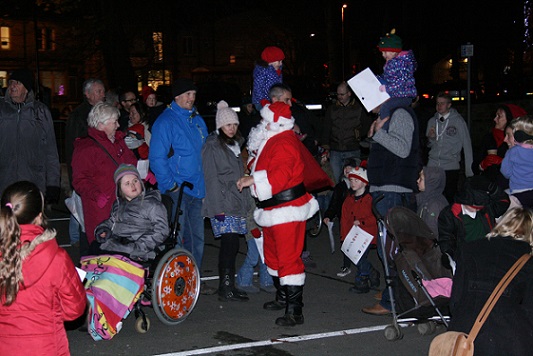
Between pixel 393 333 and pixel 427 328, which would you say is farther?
pixel 427 328

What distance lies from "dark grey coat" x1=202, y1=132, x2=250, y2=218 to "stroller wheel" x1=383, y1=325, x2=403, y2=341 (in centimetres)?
212

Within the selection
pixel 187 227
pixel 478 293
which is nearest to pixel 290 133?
pixel 187 227

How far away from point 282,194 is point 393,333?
5.17ft

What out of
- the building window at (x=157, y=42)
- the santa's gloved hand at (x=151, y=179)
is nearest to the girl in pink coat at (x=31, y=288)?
the santa's gloved hand at (x=151, y=179)

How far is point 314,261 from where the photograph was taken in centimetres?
988

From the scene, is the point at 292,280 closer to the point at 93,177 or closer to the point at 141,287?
the point at 141,287

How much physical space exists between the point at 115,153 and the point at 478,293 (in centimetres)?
435

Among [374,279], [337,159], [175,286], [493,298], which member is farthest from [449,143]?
[493,298]

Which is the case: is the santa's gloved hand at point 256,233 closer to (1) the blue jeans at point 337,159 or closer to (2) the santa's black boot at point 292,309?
(2) the santa's black boot at point 292,309

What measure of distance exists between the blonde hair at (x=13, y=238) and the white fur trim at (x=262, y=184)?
102 inches

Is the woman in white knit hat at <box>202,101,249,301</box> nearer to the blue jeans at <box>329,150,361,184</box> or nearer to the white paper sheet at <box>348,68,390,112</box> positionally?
the white paper sheet at <box>348,68,390,112</box>

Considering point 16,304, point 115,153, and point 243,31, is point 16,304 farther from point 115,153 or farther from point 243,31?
point 243,31

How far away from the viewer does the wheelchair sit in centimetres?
674

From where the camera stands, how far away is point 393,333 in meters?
6.49
